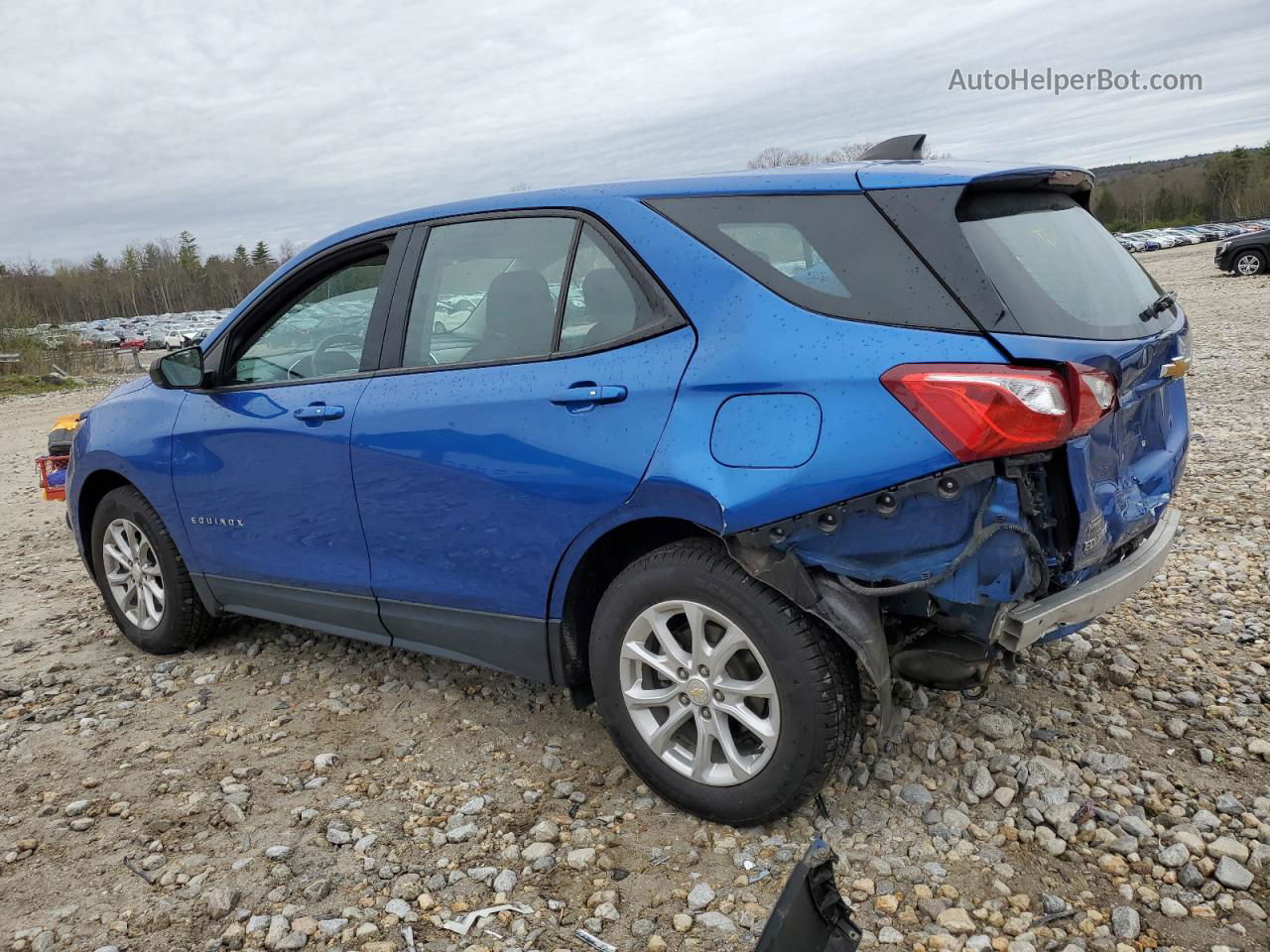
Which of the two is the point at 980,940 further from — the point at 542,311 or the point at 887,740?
the point at 542,311

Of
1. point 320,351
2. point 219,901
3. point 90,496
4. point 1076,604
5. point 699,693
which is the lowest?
point 219,901

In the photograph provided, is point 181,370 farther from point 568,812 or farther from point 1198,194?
point 1198,194

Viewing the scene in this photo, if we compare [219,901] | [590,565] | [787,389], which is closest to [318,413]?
[590,565]

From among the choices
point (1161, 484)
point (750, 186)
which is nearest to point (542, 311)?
point (750, 186)

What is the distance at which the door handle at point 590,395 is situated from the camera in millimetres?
2789

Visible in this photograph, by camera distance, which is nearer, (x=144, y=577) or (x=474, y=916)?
(x=474, y=916)

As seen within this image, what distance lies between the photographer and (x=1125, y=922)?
2.38m

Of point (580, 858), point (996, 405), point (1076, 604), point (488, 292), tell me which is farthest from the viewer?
point (488, 292)

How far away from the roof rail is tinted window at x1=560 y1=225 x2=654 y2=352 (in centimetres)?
84

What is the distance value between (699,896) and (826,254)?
1.74m

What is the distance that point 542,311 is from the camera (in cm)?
308

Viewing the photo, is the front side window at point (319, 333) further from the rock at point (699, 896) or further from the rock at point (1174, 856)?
the rock at point (1174, 856)

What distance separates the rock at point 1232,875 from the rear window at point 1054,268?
1.40m

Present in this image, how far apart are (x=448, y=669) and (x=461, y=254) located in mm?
1790
